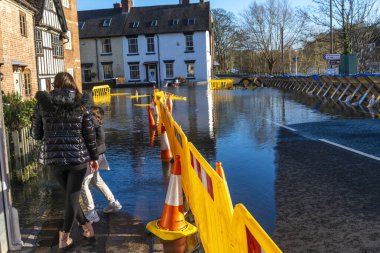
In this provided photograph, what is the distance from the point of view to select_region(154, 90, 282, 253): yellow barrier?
223 cm

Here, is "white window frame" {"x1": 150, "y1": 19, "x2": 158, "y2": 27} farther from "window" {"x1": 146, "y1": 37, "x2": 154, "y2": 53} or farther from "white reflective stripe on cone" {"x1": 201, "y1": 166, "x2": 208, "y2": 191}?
"white reflective stripe on cone" {"x1": 201, "y1": 166, "x2": 208, "y2": 191}

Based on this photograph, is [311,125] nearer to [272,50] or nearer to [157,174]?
[157,174]

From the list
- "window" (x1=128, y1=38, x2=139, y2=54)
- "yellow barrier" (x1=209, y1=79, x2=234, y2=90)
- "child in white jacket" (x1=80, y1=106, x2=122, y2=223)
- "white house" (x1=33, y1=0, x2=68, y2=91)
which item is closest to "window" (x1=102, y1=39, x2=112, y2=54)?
"window" (x1=128, y1=38, x2=139, y2=54)

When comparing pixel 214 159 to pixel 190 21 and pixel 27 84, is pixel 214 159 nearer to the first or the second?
pixel 27 84

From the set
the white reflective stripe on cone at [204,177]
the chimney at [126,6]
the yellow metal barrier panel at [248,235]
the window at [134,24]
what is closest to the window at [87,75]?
the window at [134,24]

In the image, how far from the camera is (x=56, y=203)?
6.04m

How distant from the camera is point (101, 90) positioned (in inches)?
1563

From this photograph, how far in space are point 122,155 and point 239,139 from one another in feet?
10.2

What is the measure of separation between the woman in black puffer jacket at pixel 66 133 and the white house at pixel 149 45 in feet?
159

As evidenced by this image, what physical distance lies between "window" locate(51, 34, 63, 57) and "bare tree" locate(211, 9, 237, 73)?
A: 189ft

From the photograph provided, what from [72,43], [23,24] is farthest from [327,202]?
[72,43]

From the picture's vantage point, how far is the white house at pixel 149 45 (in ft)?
174

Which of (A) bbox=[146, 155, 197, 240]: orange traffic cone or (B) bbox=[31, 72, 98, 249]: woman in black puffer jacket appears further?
(A) bbox=[146, 155, 197, 240]: orange traffic cone

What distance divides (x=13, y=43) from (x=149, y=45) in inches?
1382
